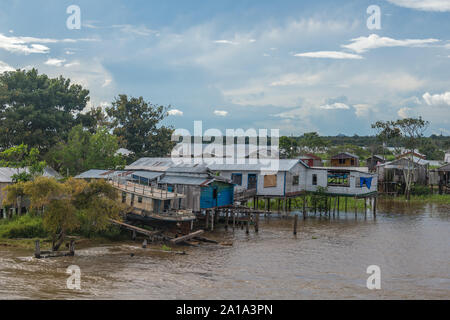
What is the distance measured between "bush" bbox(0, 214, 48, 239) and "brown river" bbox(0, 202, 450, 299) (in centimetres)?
196

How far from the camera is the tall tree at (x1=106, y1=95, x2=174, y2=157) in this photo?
6316cm

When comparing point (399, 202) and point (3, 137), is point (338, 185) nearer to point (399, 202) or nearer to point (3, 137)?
point (399, 202)

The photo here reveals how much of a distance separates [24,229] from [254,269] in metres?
14.7

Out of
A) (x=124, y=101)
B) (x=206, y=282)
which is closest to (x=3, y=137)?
(x=124, y=101)

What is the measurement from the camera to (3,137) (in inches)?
1678

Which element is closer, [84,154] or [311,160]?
[84,154]

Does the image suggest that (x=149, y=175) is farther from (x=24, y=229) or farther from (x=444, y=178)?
(x=444, y=178)

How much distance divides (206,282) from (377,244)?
1494 centimetres

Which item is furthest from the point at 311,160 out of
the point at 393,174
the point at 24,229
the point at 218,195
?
the point at 24,229

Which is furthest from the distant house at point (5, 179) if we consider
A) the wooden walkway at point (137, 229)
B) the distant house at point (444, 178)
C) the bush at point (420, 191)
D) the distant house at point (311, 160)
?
the distant house at point (444, 178)

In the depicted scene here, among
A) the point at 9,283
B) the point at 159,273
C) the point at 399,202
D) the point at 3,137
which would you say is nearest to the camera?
the point at 9,283

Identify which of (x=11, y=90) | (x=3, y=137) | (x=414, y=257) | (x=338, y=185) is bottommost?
(x=414, y=257)

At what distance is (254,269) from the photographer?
23.0 m

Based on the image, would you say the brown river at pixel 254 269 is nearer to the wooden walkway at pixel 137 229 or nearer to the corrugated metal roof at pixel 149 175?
the wooden walkway at pixel 137 229
